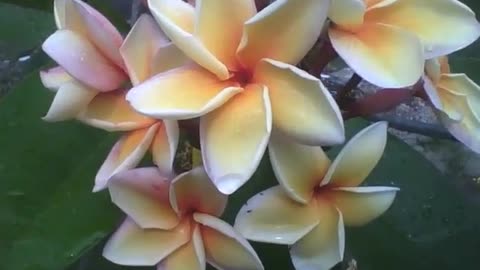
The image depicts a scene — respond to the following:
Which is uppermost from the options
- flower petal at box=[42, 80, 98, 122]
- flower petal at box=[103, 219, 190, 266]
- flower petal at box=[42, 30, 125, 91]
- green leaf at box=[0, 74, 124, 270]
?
flower petal at box=[42, 30, 125, 91]

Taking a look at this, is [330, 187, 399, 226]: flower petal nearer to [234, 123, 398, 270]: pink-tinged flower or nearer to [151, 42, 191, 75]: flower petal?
[234, 123, 398, 270]: pink-tinged flower

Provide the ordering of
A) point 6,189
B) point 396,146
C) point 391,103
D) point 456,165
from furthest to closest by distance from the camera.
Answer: point 456,165
point 396,146
point 6,189
point 391,103

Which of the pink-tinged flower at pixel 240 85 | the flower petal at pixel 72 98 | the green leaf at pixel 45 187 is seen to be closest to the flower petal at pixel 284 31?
the pink-tinged flower at pixel 240 85

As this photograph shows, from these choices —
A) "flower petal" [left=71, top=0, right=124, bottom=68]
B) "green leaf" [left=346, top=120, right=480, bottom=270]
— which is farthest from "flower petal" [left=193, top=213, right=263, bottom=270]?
"green leaf" [left=346, top=120, right=480, bottom=270]

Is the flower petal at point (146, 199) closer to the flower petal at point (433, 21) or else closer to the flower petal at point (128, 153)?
the flower petal at point (128, 153)

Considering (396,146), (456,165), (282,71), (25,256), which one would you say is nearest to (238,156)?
(282,71)

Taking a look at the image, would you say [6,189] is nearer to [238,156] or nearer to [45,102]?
[45,102]

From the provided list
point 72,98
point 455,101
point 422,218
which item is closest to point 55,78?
point 72,98
